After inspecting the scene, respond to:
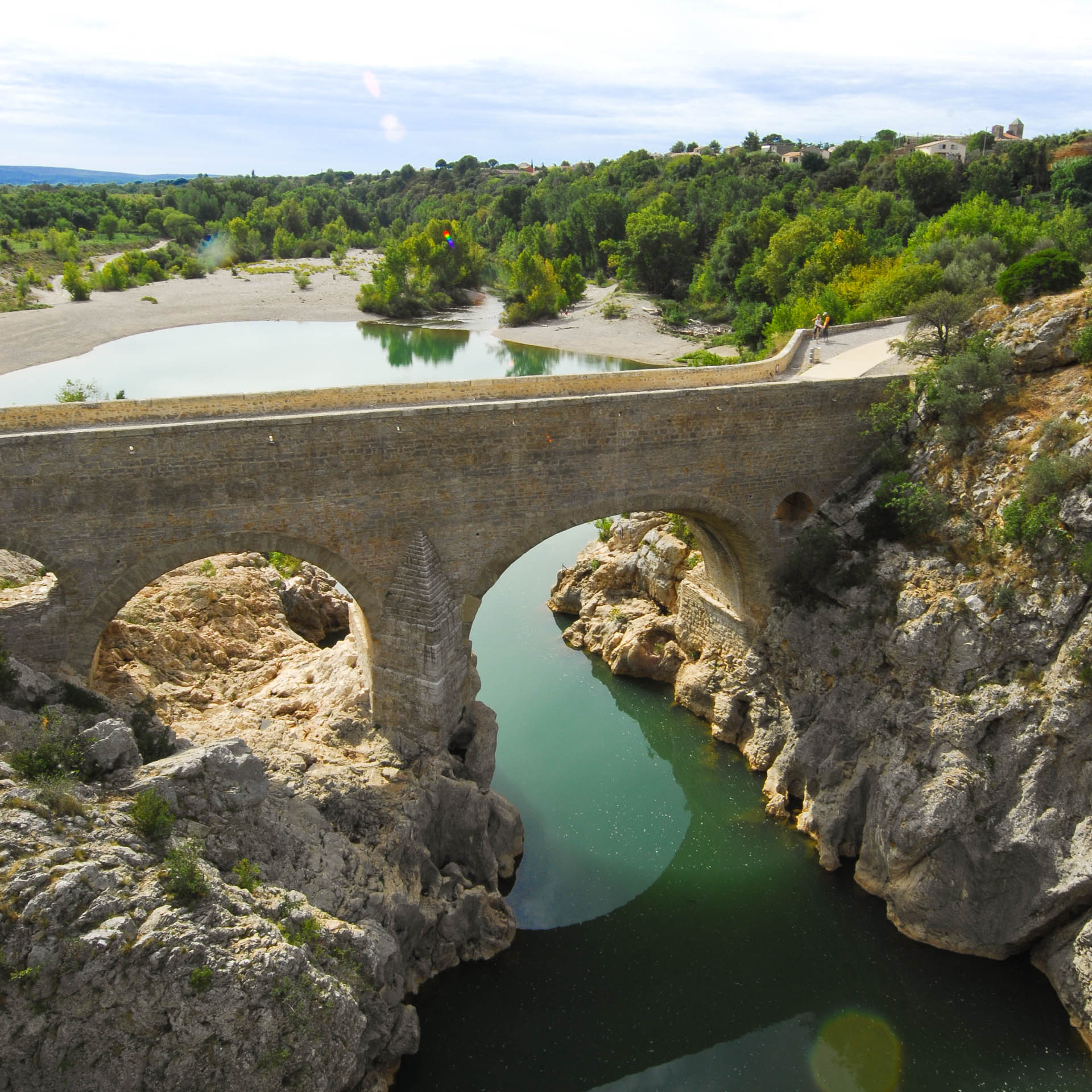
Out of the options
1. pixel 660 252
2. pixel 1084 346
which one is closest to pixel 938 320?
pixel 1084 346

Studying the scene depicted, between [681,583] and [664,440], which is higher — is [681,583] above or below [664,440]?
below

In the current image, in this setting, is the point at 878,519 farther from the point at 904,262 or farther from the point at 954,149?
the point at 954,149

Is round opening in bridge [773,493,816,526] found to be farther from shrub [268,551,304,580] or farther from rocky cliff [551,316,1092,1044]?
shrub [268,551,304,580]

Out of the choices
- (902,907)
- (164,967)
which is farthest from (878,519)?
(164,967)

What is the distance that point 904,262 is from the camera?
73.2ft

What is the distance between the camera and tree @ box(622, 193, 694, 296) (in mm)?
50625

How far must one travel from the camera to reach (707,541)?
15.8m

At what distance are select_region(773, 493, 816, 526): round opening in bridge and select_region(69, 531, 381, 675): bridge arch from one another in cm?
774

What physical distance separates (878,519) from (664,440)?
3.78 m

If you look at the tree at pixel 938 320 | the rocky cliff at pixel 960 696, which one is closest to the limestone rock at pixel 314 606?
the rocky cliff at pixel 960 696

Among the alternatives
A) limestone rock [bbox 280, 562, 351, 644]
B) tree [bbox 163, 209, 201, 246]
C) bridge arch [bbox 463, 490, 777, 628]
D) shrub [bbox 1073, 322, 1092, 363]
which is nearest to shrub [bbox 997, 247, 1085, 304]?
shrub [bbox 1073, 322, 1092, 363]

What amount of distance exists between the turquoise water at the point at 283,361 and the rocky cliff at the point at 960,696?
746 inches

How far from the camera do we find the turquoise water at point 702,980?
33.7 ft

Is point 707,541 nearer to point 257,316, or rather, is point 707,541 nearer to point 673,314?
point 673,314
